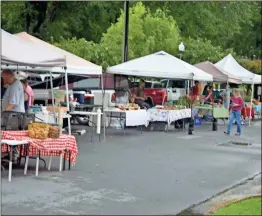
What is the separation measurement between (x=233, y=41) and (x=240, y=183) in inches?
1753

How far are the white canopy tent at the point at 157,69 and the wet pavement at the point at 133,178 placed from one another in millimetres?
3206

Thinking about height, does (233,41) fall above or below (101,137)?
above

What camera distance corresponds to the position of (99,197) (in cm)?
883

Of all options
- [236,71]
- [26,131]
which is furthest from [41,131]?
[236,71]

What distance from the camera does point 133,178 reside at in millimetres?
10719

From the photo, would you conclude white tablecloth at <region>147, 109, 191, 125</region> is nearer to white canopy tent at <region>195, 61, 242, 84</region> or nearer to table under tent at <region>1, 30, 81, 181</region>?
white canopy tent at <region>195, 61, 242, 84</region>

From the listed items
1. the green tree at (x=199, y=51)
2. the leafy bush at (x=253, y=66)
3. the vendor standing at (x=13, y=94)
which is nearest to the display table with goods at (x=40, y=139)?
the vendor standing at (x=13, y=94)

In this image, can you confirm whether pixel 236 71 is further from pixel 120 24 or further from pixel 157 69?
pixel 120 24

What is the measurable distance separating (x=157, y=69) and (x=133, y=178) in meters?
9.89

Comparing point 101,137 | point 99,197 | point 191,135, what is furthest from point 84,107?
point 99,197

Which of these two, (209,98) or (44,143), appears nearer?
(44,143)

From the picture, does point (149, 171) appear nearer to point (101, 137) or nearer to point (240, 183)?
point (240, 183)

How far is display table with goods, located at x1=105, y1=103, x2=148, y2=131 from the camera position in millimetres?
18266

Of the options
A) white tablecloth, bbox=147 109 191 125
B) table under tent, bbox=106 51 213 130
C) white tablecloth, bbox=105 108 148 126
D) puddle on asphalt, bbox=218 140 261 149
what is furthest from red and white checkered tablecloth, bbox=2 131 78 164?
white tablecloth, bbox=147 109 191 125
